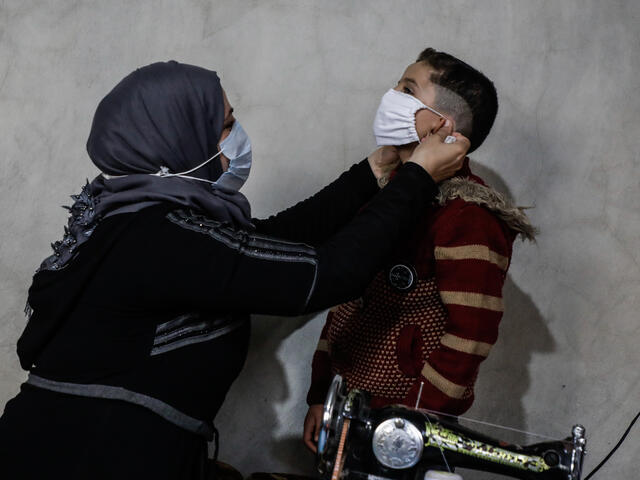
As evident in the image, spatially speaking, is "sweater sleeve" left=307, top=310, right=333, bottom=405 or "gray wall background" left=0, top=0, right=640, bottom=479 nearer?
"sweater sleeve" left=307, top=310, right=333, bottom=405

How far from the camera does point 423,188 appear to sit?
4.69ft

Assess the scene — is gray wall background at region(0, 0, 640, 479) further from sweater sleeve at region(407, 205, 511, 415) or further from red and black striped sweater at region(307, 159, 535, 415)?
sweater sleeve at region(407, 205, 511, 415)

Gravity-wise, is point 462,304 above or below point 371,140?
below

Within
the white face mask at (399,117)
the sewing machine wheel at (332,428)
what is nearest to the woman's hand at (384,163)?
the white face mask at (399,117)

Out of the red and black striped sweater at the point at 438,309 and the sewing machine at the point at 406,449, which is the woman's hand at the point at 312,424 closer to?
the red and black striped sweater at the point at 438,309

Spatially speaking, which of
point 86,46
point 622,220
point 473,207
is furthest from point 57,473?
point 622,220

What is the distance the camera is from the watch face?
1656 mm

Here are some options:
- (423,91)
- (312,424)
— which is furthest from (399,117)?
(312,424)

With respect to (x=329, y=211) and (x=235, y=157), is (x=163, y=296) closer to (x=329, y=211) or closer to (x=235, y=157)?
(x=235, y=157)

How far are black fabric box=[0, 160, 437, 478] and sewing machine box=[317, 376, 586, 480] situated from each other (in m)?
0.24

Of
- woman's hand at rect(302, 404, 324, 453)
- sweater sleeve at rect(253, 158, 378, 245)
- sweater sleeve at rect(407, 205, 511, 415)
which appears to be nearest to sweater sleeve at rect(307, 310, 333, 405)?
woman's hand at rect(302, 404, 324, 453)

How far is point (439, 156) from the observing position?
1.48m

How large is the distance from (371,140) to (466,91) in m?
0.66

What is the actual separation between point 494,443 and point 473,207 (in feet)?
1.88
